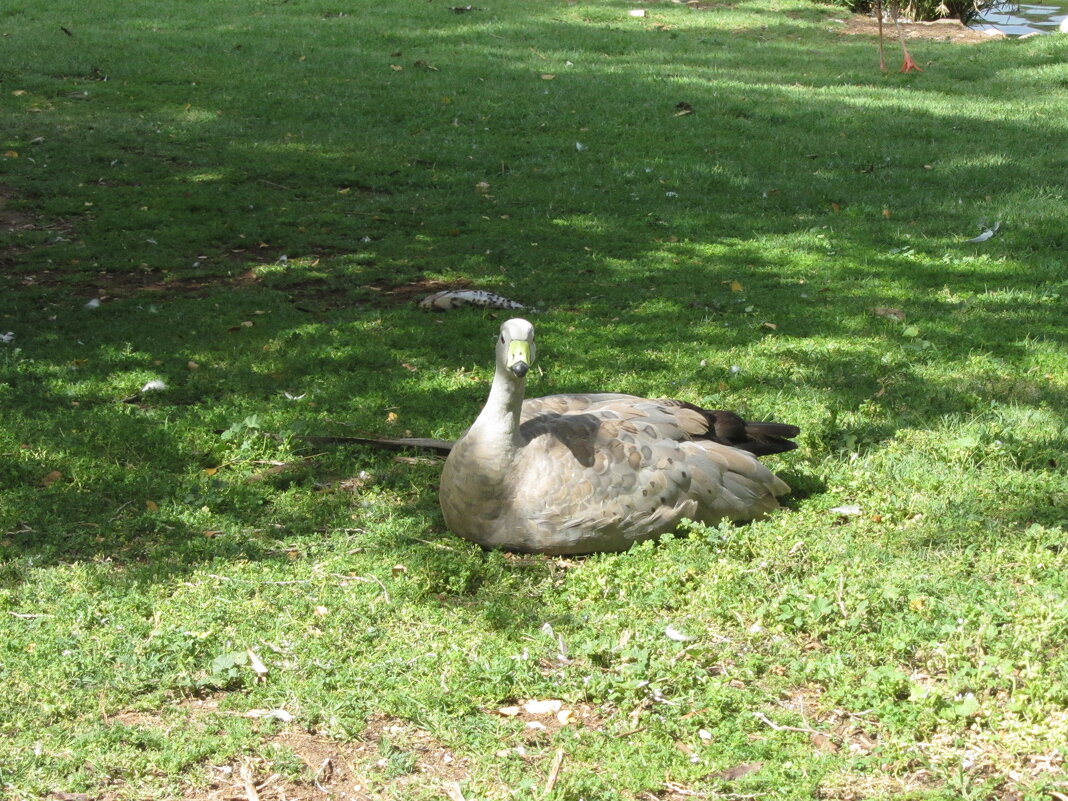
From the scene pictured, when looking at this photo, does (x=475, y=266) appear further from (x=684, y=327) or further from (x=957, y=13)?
(x=957, y=13)

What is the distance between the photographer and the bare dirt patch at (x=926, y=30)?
63.9 ft

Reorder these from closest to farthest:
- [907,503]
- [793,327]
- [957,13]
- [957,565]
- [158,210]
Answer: [957,565] → [907,503] → [793,327] → [158,210] → [957,13]

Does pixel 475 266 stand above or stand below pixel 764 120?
below

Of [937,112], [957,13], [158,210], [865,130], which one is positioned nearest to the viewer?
[158,210]

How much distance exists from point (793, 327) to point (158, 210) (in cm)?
577

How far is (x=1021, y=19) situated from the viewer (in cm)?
2403

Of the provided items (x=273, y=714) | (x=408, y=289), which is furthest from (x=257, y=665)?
(x=408, y=289)

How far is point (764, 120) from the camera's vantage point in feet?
43.2

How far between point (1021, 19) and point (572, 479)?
2313 centimetres

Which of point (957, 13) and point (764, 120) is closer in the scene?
point (764, 120)

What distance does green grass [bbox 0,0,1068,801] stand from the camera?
392 centimetres

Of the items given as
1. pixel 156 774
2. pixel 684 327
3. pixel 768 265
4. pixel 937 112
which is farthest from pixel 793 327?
pixel 937 112

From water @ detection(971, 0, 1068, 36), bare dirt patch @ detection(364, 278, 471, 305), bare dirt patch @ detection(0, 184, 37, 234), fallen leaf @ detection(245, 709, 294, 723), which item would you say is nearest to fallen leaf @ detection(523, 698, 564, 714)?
fallen leaf @ detection(245, 709, 294, 723)

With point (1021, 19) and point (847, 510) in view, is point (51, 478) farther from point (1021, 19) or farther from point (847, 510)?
point (1021, 19)
